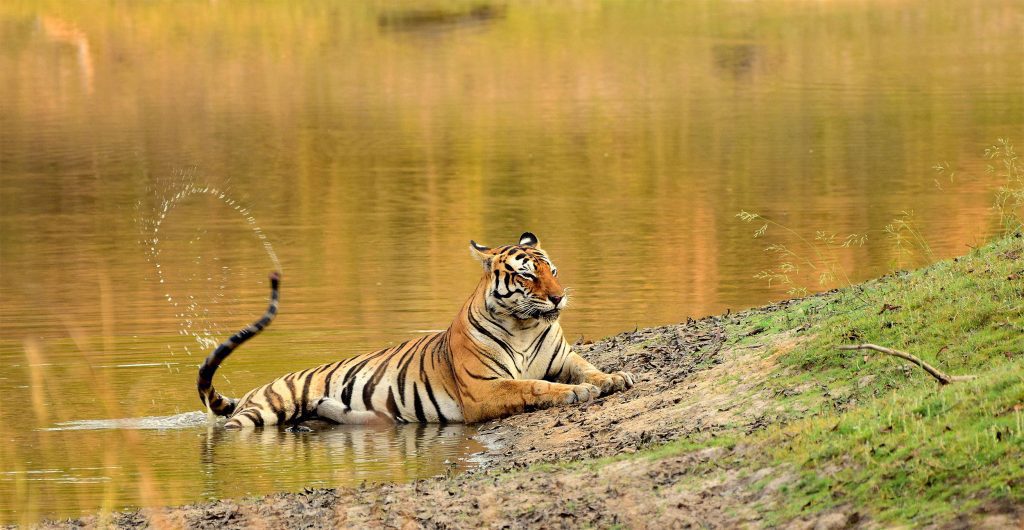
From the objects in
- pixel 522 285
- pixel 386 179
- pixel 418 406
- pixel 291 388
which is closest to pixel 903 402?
pixel 522 285

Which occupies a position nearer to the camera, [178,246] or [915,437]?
[915,437]

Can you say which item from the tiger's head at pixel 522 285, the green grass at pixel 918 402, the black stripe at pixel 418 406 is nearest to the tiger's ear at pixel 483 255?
the tiger's head at pixel 522 285

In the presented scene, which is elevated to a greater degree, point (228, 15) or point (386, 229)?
point (228, 15)

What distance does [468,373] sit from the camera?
438 inches

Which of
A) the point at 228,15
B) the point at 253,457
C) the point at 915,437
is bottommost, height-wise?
the point at 253,457

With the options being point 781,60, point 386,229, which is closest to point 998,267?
point 386,229

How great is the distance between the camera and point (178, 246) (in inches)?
840

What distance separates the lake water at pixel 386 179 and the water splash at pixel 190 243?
70 millimetres

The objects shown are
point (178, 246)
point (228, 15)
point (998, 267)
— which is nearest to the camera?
point (998, 267)

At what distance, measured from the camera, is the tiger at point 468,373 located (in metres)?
11.0

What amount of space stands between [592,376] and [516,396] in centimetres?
52

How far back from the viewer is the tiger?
10984 millimetres

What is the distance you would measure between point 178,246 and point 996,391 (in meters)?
15.5

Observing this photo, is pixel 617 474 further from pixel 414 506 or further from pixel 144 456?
pixel 144 456
